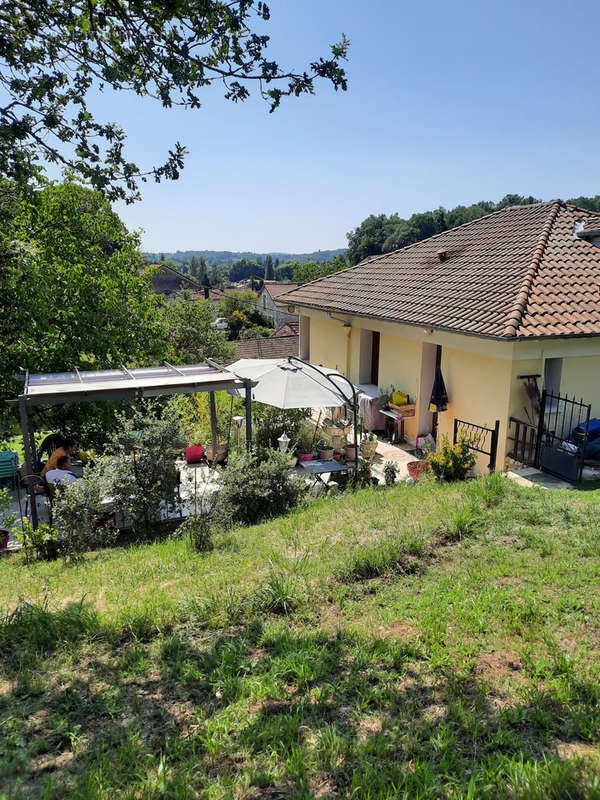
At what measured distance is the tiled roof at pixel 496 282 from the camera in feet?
33.5

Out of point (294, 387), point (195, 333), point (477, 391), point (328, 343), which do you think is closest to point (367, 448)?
point (294, 387)

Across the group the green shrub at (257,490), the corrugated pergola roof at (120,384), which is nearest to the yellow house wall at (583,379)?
the green shrub at (257,490)

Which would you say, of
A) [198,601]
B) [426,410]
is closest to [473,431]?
[426,410]

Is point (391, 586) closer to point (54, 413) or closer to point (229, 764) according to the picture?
point (229, 764)

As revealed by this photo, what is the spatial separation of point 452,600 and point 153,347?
445 inches

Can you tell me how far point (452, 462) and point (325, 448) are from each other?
143 inches

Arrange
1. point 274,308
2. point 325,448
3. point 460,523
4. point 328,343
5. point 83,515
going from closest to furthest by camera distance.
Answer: point 460,523 < point 83,515 < point 325,448 < point 328,343 < point 274,308

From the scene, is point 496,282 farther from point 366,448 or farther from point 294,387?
point 294,387

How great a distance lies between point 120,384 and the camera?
28.9 ft

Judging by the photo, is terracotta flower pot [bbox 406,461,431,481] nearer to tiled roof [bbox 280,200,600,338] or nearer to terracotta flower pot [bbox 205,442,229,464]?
tiled roof [bbox 280,200,600,338]

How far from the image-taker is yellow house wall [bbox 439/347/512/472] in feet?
34.0

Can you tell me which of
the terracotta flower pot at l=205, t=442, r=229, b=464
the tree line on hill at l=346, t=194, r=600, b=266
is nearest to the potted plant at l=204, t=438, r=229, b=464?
the terracotta flower pot at l=205, t=442, r=229, b=464

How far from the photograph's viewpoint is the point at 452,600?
14.2ft

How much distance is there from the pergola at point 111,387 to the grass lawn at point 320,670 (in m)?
2.90
